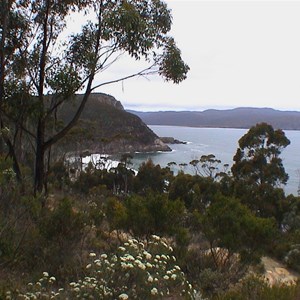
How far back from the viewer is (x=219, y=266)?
6383 millimetres

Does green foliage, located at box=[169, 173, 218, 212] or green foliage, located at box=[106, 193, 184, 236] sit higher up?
green foliage, located at box=[106, 193, 184, 236]

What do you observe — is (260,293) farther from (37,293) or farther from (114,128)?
(114,128)

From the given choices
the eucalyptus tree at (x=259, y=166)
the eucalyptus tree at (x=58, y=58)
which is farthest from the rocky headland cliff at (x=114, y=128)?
the eucalyptus tree at (x=58, y=58)

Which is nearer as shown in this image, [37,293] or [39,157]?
[37,293]

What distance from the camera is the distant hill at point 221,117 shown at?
137750 millimetres

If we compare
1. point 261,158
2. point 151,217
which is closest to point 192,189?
point 261,158

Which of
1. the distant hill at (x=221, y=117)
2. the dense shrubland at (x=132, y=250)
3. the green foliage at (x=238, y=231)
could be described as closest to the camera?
the dense shrubland at (x=132, y=250)

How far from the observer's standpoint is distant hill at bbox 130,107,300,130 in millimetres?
137750

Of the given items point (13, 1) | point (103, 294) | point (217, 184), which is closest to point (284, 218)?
point (217, 184)

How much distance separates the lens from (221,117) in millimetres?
170500

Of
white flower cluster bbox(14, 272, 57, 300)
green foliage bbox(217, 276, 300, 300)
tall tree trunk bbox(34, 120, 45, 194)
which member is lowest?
white flower cluster bbox(14, 272, 57, 300)

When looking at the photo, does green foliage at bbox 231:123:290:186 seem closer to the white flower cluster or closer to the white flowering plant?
the white flowering plant

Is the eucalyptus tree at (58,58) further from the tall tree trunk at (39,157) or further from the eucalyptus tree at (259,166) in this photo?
the eucalyptus tree at (259,166)

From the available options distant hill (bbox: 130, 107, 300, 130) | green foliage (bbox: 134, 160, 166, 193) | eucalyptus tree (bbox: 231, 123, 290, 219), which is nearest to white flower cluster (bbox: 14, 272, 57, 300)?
eucalyptus tree (bbox: 231, 123, 290, 219)
